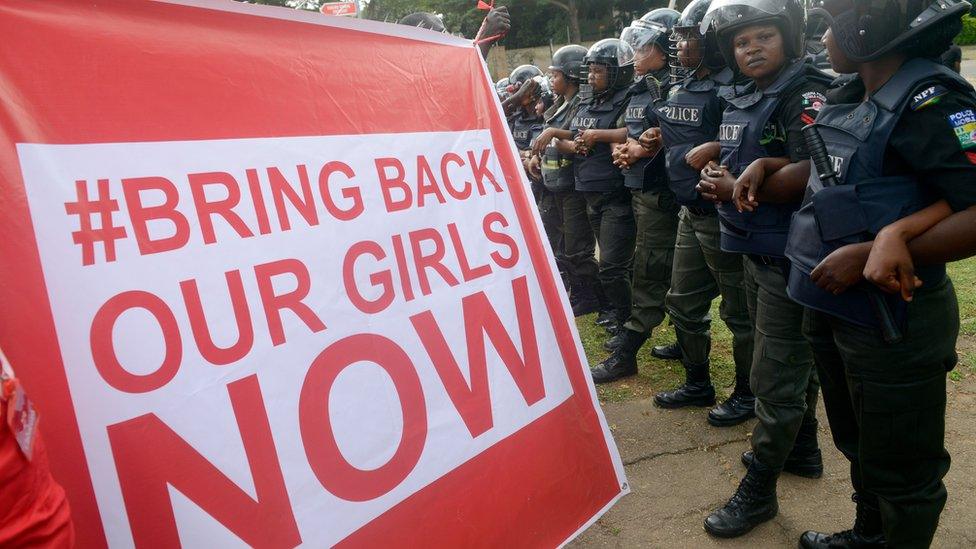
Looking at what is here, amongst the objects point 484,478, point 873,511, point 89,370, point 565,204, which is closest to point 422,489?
point 484,478

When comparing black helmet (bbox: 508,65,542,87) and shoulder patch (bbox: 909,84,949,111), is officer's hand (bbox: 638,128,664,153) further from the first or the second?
black helmet (bbox: 508,65,542,87)

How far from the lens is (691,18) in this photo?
3.40 meters

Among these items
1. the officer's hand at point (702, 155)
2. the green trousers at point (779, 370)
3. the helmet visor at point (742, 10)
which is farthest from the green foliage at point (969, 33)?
the green trousers at point (779, 370)

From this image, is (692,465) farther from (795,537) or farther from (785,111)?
(785,111)

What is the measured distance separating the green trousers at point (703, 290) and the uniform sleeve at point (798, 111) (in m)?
0.78

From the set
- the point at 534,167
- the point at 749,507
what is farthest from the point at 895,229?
the point at 534,167

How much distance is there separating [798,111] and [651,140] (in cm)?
137

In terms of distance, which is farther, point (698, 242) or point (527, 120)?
point (527, 120)

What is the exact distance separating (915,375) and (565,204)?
378cm

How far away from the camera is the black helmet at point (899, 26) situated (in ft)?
5.61

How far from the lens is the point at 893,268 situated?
1678mm

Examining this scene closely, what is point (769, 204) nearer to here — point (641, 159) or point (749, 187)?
point (749, 187)

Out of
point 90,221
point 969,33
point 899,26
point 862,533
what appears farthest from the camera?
point 969,33

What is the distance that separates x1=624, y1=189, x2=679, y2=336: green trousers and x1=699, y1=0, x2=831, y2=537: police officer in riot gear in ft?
4.44
